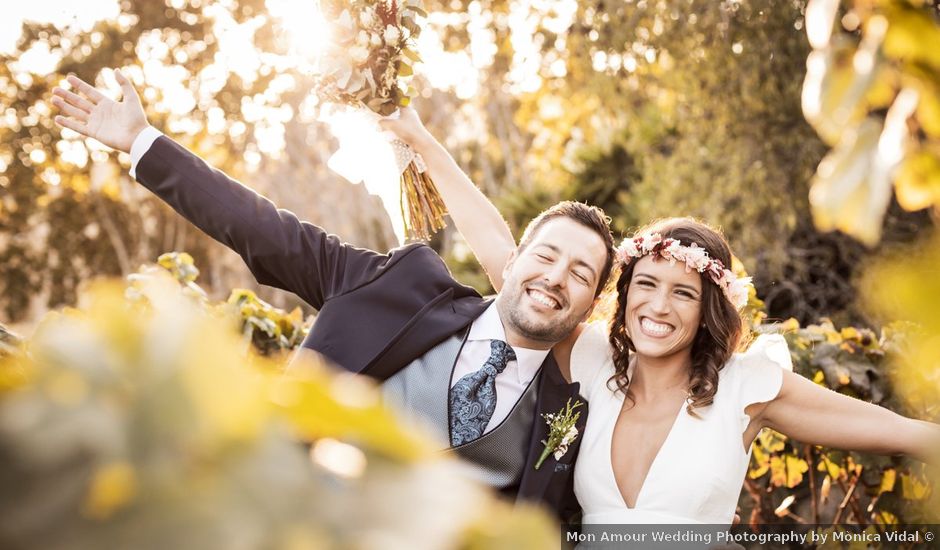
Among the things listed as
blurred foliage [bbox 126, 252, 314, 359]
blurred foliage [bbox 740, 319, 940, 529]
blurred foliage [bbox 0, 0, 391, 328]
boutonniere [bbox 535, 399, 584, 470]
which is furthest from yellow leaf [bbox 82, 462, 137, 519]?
blurred foliage [bbox 0, 0, 391, 328]

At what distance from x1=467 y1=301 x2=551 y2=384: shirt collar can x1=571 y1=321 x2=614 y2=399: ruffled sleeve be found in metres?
0.12

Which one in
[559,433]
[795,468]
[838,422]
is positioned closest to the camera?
[838,422]

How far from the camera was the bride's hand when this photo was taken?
3.08m

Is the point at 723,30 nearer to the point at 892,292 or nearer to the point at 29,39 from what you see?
the point at 892,292

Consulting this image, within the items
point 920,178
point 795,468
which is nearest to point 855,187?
point 920,178

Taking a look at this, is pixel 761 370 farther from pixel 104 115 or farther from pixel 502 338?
pixel 104 115

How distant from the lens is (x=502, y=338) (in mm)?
2748

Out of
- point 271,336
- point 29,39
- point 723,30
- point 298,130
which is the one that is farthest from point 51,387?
point 29,39

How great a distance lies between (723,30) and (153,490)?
22.4ft

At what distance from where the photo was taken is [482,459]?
7.97ft

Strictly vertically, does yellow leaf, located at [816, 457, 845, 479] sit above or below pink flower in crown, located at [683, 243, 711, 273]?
below

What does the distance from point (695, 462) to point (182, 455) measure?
2.23m

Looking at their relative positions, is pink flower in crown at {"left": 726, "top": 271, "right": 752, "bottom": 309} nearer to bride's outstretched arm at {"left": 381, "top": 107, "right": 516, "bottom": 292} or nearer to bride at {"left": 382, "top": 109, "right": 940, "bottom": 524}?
bride at {"left": 382, "top": 109, "right": 940, "bottom": 524}

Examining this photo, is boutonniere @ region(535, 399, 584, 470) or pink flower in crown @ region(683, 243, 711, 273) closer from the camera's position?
boutonniere @ region(535, 399, 584, 470)
